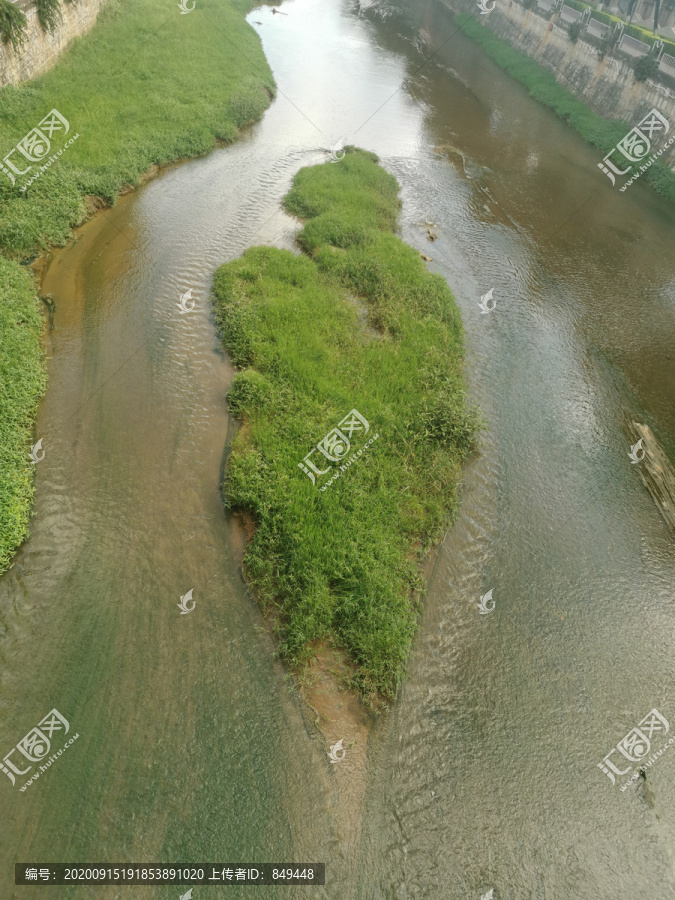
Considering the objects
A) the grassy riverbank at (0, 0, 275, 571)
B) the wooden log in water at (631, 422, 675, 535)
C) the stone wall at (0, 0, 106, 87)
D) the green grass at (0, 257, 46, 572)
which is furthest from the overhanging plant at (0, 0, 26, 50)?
the wooden log in water at (631, 422, 675, 535)

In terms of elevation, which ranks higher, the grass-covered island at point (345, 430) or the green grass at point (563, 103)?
the green grass at point (563, 103)

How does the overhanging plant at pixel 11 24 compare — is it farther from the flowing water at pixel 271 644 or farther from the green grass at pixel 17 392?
the green grass at pixel 17 392

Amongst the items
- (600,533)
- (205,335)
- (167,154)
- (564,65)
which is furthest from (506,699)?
(564,65)

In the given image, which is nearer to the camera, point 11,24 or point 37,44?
point 11,24

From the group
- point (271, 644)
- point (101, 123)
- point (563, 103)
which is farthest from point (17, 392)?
point (563, 103)

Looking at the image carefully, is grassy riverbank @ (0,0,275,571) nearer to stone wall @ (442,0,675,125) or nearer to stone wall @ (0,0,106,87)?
stone wall @ (0,0,106,87)

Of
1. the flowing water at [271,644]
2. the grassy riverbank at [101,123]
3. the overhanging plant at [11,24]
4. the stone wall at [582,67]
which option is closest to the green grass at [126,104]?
the grassy riverbank at [101,123]

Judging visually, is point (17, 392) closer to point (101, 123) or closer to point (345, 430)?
point (345, 430)
